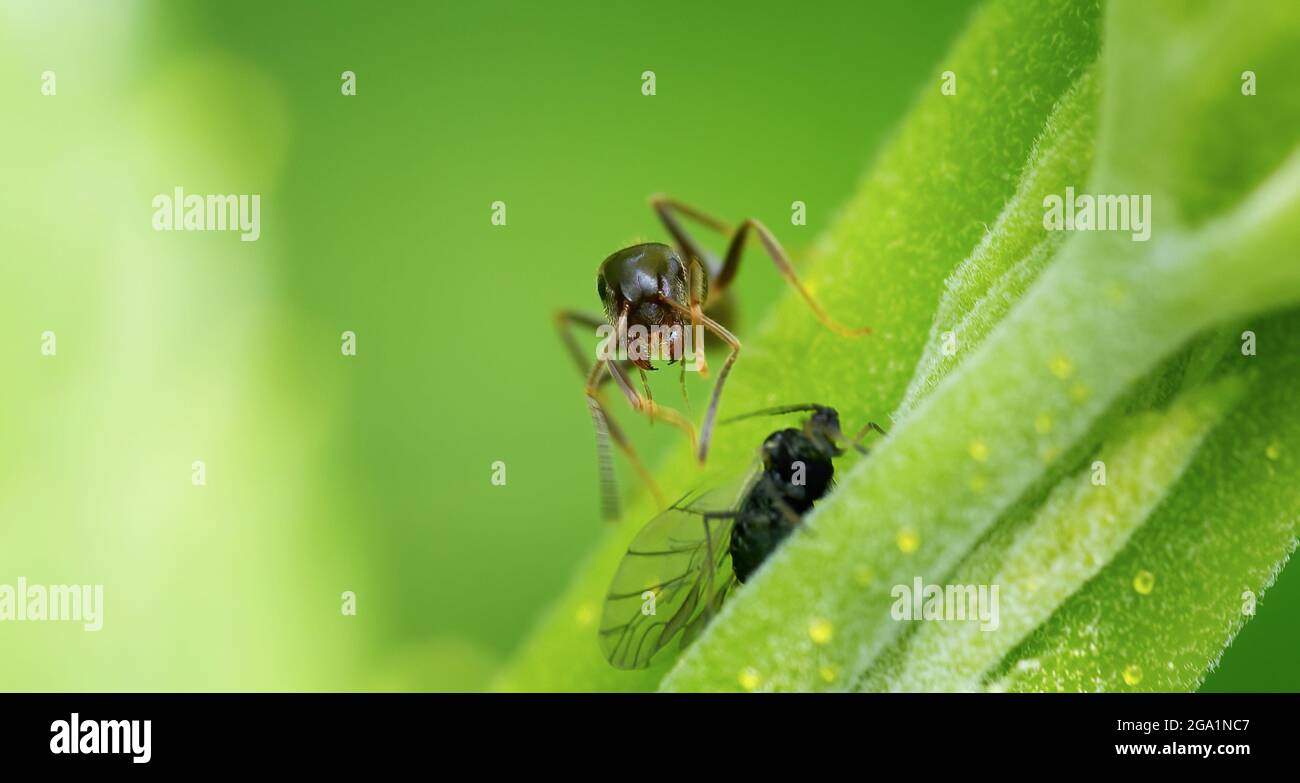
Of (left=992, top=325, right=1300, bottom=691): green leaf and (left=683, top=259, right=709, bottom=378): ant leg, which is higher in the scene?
(left=683, top=259, right=709, bottom=378): ant leg

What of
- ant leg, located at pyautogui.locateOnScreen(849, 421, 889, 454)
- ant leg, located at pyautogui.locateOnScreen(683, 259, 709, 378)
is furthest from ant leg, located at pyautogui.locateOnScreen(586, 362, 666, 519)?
ant leg, located at pyautogui.locateOnScreen(849, 421, 889, 454)

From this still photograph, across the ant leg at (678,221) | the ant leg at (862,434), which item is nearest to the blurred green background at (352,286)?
the ant leg at (678,221)

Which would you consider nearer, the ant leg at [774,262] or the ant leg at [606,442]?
the ant leg at [774,262]

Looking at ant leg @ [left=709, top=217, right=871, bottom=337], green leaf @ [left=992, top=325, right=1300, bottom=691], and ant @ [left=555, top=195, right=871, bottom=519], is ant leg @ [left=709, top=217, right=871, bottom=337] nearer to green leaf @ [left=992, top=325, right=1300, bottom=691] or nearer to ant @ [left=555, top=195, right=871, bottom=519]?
ant @ [left=555, top=195, right=871, bottom=519]

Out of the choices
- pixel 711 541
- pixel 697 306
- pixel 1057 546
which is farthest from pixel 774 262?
pixel 1057 546

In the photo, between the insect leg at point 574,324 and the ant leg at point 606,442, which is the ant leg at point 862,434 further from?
the insect leg at point 574,324

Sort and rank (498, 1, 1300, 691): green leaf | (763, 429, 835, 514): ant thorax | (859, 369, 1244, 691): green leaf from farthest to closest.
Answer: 1. (763, 429, 835, 514): ant thorax
2. (859, 369, 1244, 691): green leaf
3. (498, 1, 1300, 691): green leaf
